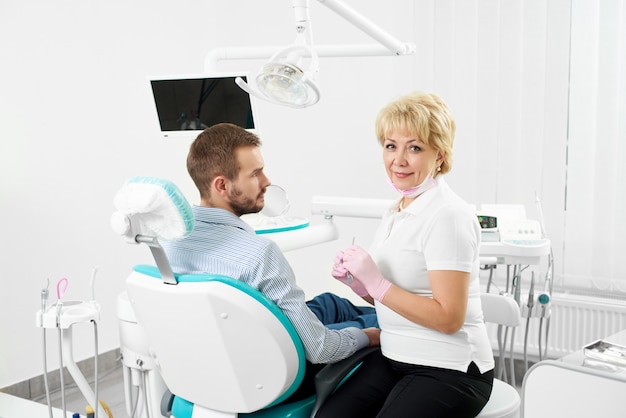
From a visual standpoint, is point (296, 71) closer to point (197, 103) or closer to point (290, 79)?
point (290, 79)

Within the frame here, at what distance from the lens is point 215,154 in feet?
5.05

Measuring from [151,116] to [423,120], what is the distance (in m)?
2.36

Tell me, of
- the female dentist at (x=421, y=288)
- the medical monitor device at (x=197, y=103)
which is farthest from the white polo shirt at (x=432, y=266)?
the medical monitor device at (x=197, y=103)

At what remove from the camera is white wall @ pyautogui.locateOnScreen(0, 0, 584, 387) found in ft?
9.79

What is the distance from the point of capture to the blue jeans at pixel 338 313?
181cm

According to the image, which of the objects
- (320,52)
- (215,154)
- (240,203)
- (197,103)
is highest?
(320,52)

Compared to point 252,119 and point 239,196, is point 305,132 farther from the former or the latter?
point 239,196

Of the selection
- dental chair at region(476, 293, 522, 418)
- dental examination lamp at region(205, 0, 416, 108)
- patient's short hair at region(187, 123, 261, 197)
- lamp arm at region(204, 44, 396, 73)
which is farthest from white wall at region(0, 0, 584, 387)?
patient's short hair at region(187, 123, 261, 197)

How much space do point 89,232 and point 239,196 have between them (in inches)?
77.5

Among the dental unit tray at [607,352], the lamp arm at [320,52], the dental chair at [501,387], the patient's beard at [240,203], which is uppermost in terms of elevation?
the lamp arm at [320,52]

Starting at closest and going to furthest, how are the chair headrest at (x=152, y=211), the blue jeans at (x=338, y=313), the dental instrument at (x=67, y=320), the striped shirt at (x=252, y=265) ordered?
the chair headrest at (x=152, y=211), the striped shirt at (x=252, y=265), the blue jeans at (x=338, y=313), the dental instrument at (x=67, y=320)

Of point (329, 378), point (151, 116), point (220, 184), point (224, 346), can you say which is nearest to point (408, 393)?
point (329, 378)

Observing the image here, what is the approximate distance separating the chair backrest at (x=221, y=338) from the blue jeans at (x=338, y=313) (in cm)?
38

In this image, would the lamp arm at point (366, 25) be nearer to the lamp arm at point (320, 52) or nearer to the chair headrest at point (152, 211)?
the lamp arm at point (320, 52)
